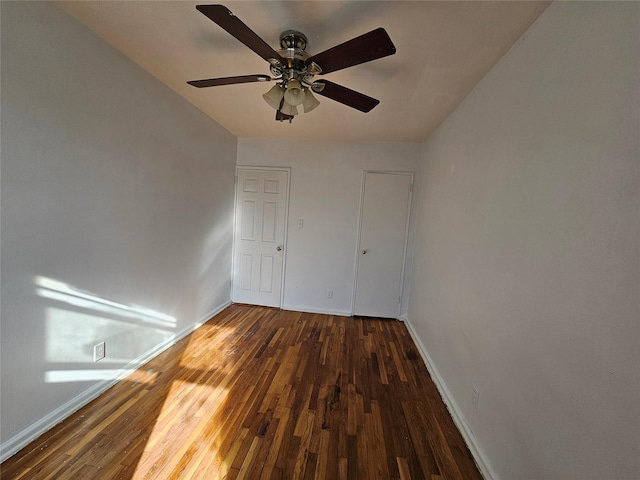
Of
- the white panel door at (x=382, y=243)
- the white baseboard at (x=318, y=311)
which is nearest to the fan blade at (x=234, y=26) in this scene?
the white panel door at (x=382, y=243)

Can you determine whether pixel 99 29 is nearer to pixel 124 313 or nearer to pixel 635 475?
pixel 124 313

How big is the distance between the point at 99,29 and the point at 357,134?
2408mm

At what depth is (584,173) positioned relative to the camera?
94 cm

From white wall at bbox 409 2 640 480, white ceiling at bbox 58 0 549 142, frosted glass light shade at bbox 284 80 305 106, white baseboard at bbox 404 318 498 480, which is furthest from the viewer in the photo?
frosted glass light shade at bbox 284 80 305 106

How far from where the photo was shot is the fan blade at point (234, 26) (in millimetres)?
993

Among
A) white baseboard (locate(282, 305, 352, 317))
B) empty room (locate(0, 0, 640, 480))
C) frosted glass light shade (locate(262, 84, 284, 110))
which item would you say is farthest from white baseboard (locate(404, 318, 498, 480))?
frosted glass light shade (locate(262, 84, 284, 110))

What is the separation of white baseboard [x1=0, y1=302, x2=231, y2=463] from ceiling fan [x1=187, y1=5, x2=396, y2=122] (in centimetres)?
215

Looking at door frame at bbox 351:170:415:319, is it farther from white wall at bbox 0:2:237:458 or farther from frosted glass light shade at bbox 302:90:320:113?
white wall at bbox 0:2:237:458

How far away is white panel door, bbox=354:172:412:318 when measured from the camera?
3494 mm

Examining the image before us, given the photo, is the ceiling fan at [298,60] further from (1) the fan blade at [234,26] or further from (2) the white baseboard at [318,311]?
(2) the white baseboard at [318,311]

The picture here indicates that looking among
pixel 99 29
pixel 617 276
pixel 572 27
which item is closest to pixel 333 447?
pixel 617 276

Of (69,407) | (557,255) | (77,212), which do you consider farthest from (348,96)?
(69,407)

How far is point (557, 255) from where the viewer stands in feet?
3.40

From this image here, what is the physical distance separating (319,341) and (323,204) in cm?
178
